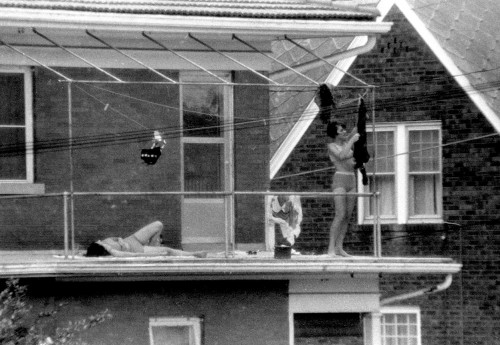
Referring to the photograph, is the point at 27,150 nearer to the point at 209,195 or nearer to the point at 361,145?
the point at 209,195

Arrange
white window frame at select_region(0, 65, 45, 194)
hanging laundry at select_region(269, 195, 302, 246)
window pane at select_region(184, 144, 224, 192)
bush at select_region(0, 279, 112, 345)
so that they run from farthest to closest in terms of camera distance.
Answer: window pane at select_region(184, 144, 224, 192) → white window frame at select_region(0, 65, 45, 194) → hanging laundry at select_region(269, 195, 302, 246) → bush at select_region(0, 279, 112, 345)

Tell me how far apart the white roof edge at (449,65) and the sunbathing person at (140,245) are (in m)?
9.70

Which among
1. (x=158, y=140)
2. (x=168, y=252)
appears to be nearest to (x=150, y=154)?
(x=158, y=140)

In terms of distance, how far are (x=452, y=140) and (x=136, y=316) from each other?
33.3 feet

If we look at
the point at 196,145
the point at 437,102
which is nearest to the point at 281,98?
the point at 437,102

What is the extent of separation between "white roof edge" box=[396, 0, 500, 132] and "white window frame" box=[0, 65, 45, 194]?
9.71 meters

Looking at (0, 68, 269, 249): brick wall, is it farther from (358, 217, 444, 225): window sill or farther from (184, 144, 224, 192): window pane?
(358, 217, 444, 225): window sill

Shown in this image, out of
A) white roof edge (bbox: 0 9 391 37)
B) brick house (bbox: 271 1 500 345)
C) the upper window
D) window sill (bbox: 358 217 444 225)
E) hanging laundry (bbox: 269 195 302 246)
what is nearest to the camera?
white roof edge (bbox: 0 9 391 37)

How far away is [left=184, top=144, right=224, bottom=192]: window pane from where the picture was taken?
23.3 meters

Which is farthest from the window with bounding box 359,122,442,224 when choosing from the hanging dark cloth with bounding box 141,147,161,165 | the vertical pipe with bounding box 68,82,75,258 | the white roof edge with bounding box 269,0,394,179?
the vertical pipe with bounding box 68,82,75,258

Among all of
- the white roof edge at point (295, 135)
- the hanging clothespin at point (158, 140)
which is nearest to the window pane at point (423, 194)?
the white roof edge at point (295, 135)

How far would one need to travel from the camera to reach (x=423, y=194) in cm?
3105

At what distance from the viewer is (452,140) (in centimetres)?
3058

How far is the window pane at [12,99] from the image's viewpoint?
2281cm
